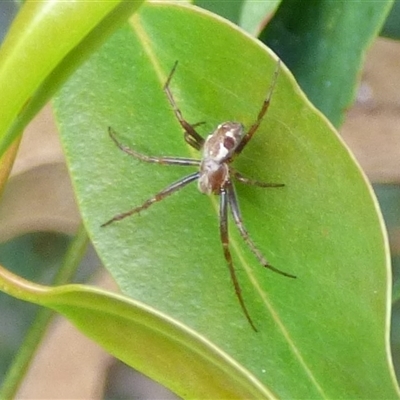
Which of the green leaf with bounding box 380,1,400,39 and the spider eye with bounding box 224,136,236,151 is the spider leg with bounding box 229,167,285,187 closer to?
the spider eye with bounding box 224,136,236,151

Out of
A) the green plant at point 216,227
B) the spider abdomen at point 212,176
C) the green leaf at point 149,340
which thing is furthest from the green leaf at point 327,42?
the green leaf at point 149,340

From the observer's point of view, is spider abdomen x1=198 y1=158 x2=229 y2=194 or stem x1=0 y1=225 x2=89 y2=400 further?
stem x1=0 y1=225 x2=89 y2=400

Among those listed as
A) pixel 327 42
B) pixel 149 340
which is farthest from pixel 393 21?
pixel 149 340

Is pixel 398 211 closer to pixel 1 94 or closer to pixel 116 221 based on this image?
pixel 116 221

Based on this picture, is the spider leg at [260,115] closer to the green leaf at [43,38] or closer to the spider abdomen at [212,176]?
the spider abdomen at [212,176]

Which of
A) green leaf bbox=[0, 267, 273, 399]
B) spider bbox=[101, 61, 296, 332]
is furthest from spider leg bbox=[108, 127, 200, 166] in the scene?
green leaf bbox=[0, 267, 273, 399]

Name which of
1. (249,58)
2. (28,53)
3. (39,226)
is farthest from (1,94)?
(39,226)
